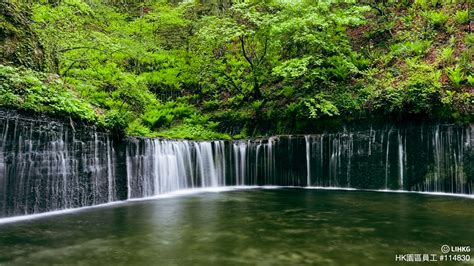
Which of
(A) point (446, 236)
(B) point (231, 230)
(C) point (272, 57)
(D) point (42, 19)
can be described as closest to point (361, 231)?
(A) point (446, 236)

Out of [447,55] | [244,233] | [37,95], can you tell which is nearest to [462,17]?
[447,55]

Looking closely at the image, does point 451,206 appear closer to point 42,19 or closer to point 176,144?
point 176,144

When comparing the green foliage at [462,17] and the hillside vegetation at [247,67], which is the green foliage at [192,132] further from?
the green foliage at [462,17]

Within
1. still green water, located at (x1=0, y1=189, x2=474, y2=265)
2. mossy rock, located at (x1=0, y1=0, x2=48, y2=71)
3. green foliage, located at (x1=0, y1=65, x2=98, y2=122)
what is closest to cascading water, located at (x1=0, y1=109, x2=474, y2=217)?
green foliage, located at (x1=0, y1=65, x2=98, y2=122)

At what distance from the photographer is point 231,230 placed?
6.29 m

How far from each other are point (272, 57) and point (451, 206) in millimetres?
11029

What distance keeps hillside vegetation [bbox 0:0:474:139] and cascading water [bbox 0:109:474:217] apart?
59cm

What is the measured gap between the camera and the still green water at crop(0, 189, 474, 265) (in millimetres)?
4699

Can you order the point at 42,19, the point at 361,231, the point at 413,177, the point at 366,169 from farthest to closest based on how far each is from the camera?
the point at 366,169 < the point at 413,177 < the point at 42,19 < the point at 361,231

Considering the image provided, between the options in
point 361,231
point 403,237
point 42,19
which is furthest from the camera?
point 42,19

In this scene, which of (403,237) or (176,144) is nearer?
(403,237)

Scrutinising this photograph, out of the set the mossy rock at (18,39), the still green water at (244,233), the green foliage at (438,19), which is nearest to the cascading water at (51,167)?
the still green water at (244,233)

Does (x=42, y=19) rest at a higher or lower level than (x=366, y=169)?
higher

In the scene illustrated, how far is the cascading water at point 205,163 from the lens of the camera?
24.7 feet
